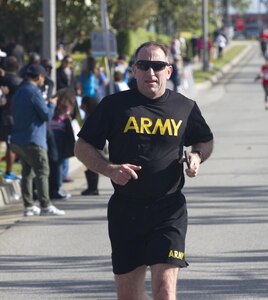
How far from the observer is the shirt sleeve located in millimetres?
6621

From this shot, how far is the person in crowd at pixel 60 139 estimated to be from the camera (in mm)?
14386

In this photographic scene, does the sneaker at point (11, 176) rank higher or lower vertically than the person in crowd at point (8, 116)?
lower

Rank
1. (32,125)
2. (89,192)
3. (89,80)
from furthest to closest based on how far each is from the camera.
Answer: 1. (89,80)
2. (89,192)
3. (32,125)

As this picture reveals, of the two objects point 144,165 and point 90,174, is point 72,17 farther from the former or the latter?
point 144,165

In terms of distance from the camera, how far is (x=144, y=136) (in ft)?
21.0

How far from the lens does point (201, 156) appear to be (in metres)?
6.58

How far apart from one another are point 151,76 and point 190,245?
468 cm

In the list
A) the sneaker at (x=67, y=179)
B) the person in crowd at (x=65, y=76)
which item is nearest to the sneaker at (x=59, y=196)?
the sneaker at (x=67, y=179)

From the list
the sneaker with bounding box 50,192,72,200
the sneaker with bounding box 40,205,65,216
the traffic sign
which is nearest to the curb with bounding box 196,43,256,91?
the traffic sign

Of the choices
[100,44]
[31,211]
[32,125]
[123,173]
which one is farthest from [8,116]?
[123,173]

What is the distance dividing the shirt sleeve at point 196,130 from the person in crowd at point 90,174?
785 centimetres

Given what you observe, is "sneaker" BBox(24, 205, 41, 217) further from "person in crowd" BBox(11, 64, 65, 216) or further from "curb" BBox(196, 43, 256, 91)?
"curb" BBox(196, 43, 256, 91)

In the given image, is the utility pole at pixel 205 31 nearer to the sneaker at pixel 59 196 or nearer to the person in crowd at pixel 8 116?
the person in crowd at pixel 8 116

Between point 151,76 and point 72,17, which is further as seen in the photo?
point 72,17
